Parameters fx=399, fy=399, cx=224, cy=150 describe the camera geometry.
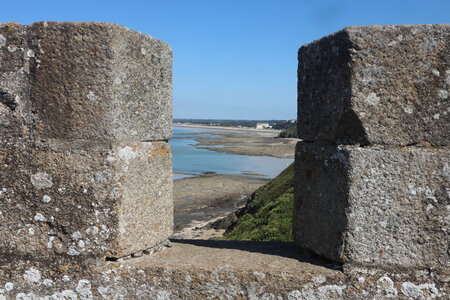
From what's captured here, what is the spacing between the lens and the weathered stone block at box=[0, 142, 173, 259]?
2.67 metres

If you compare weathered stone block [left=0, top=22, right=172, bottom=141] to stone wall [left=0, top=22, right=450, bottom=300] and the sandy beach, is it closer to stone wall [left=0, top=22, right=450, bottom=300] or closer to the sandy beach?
stone wall [left=0, top=22, right=450, bottom=300]

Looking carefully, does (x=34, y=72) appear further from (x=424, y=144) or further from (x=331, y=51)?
(x=424, y=144)

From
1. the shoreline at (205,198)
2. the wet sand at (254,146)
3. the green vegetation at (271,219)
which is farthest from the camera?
the wet sand at (254,146)

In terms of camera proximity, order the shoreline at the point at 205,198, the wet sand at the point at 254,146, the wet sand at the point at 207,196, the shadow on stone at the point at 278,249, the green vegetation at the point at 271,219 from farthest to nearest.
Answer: the wet sand at the point at 254,146 < the wet sand at the point at 207,196 < the shoreline at the point at 205,198 < the green vegetation at the point at 271,219 < the shadow on stone at the point at 278,249

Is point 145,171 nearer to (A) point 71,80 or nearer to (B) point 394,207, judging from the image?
(A) point 71,80

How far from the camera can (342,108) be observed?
2.59 m

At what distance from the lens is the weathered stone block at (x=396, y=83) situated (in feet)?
8.32

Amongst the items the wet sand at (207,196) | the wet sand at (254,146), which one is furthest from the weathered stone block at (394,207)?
the wet sand at (254,146)

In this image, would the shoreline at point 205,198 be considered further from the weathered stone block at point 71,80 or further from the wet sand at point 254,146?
the wet sand at point 254,146

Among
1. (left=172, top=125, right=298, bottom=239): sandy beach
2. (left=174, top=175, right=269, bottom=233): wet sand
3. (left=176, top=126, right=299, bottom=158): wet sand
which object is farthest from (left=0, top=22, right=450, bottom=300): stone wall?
(left=176, top=126, right=299, bottom=158): wet sand

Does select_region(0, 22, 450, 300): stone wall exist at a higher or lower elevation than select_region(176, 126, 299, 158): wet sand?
higher

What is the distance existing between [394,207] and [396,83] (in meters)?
0.79

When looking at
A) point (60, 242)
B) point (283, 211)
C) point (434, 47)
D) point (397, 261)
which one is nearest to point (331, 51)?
point (434, 47)

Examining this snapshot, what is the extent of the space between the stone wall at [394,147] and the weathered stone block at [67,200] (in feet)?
4.76
